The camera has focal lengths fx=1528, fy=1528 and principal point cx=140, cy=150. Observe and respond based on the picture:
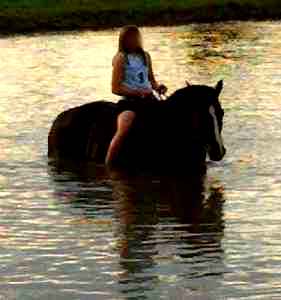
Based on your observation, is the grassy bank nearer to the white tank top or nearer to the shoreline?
the shoreline

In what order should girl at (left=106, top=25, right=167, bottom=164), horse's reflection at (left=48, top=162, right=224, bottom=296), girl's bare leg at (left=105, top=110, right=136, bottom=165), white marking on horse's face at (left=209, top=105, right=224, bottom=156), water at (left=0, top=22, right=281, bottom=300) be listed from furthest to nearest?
girl at (left=106, top=25, right=167, bottom=164) → girl's bare leg at (left=105, top=110, right=136, bottom=165) → white marking on horse's face at (left=209, top=105, right=224, bottom=156) → horse's reflection at (left=48, top=162, right=224, bottom=296) → water at (left=0, top=22, right=281, bottom=300)

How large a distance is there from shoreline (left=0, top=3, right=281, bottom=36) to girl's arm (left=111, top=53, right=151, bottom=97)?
27.8 meters

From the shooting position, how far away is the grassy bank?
45906mm

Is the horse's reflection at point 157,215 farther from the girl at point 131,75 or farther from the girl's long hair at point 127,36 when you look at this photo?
the girl's long hair at point 127,36

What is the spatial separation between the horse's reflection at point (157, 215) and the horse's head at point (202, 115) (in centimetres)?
35

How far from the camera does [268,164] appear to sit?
581 inches

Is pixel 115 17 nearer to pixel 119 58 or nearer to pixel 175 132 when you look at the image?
pixel 119 58

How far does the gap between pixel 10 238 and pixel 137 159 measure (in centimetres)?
423

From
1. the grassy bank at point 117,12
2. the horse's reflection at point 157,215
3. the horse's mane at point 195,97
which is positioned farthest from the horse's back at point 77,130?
the grassy bank at point 117,12

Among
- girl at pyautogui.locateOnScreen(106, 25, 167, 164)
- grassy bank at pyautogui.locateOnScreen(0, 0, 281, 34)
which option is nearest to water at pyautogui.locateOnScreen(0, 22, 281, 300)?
girl at pyautogui.locateOnScreen(106, 25, 167, 164)

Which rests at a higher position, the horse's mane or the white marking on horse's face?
the horse's mane

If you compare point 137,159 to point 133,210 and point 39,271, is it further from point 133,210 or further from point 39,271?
point 39,271

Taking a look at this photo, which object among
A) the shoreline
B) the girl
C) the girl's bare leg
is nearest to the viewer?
the girl's bare leg

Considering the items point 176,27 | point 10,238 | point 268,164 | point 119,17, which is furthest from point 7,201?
point 119,17
